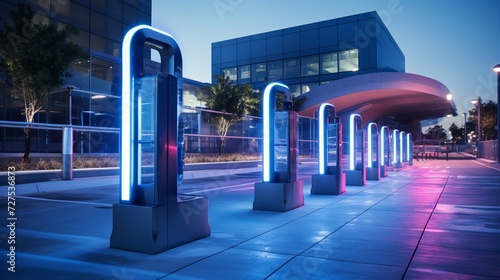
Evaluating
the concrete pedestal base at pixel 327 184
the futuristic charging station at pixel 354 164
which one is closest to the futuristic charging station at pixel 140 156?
the concrete pedestal base at pixel 327 184

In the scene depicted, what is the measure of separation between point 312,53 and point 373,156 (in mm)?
31721

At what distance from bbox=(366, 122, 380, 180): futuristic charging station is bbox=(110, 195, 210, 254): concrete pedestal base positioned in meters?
11.8

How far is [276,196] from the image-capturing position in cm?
780

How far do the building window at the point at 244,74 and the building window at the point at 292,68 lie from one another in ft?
17.4

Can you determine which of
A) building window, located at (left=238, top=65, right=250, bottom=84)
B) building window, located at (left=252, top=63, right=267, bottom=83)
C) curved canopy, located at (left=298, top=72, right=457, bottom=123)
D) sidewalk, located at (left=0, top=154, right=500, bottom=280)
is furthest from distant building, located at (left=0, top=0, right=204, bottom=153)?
curved canopy, located at (left=298, top=72, right=457, bottom=123)

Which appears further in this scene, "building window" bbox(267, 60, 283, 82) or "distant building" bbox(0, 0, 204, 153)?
"building window" bbox(267, 60, 283, 82)

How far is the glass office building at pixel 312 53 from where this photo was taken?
42.9m

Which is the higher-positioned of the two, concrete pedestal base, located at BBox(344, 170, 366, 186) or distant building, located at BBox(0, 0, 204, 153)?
distant building, located at BBox(0, 0, 204, 153)

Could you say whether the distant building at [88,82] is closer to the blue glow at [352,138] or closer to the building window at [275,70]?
the blue glow at [352,138]

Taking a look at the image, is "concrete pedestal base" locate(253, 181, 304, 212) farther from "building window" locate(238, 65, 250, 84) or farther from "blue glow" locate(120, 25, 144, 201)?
"building window" locate(238, 65, 250, 84)

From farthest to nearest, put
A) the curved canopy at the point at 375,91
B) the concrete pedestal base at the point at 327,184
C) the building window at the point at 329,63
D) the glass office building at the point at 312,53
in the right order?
the building window at the point at 329,63 → the glass office building at the point at 312,53 → the curved canopy at the point at 375,91 → the concrete pedestal base at the point at 327,184

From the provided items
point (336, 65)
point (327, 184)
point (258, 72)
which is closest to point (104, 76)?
point (327, 184)

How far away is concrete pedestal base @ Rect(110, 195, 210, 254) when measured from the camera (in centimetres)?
473

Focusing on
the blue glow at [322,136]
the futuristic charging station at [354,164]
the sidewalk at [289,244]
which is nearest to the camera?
the sidewalk at [289,244]
